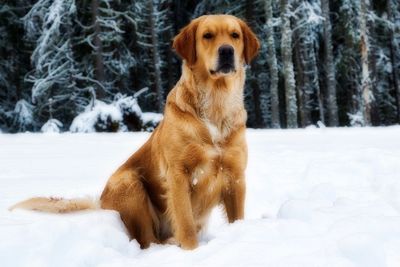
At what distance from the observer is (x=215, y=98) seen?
3680 millimetres

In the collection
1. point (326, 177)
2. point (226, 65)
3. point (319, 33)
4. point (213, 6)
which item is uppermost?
point (213, 6)

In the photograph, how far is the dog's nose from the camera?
3.66 meters

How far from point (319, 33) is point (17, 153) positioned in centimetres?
1792

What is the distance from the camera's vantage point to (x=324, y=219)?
2.82 meters

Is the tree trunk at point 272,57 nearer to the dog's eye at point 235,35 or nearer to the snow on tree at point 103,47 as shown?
the snow on tree at point 103,47

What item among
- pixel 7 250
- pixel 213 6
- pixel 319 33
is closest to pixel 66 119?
pixel 213 6

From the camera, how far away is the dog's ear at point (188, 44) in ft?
12.4

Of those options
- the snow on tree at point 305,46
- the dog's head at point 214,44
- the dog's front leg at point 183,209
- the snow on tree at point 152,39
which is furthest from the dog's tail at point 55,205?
the snow on tree at point 305,46

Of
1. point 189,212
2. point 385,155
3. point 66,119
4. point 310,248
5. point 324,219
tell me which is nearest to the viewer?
point 310,248

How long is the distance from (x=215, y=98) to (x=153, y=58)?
16.9m

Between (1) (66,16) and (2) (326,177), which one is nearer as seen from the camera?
(2) (326,177)

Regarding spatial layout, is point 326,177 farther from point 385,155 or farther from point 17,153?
point 17,153

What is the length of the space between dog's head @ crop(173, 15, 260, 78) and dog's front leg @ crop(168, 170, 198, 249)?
79 centimetres

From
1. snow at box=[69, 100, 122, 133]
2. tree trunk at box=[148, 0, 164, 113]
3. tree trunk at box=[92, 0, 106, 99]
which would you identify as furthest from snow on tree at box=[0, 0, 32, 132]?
snow at box=[69, 100, 122, 133]
